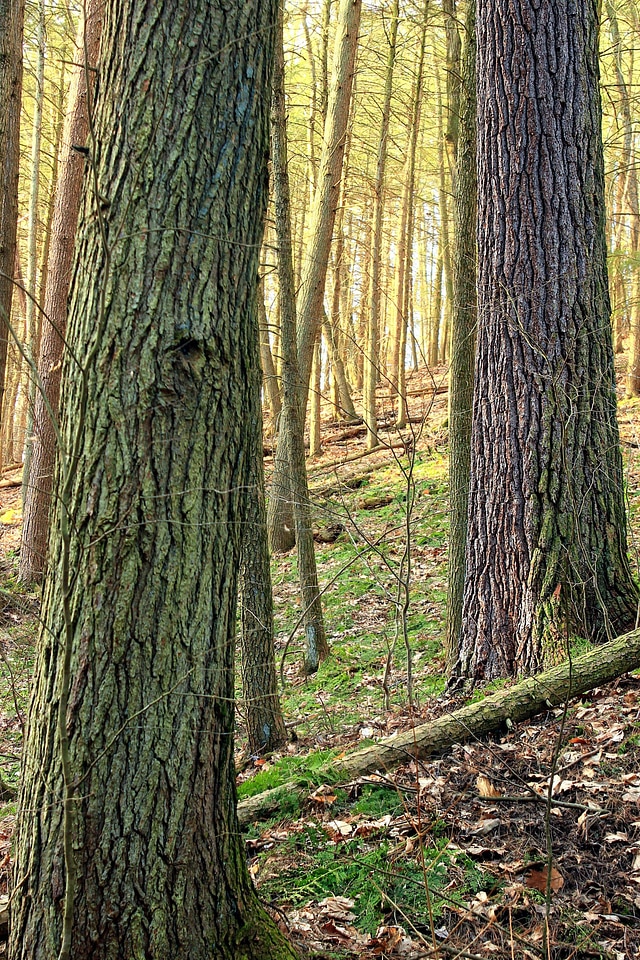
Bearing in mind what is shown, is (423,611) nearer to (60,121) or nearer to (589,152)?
(589,152)

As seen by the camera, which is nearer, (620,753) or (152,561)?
(152,561)

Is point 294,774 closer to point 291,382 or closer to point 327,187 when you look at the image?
point 291,382

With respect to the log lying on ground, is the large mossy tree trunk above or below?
above

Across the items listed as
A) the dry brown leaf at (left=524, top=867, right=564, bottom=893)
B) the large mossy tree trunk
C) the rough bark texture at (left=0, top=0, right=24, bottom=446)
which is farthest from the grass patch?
the rough bark texture at (left=0, top=0, right=24, bottom=446)

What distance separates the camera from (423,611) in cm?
745

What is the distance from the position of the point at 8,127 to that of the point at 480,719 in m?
5.06

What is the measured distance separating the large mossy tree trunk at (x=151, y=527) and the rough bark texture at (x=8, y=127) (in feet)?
9.89

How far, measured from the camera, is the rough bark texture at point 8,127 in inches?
195

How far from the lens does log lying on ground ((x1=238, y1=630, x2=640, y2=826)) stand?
3.61m

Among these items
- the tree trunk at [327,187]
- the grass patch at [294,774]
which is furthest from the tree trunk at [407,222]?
the grass patch at [294,774]

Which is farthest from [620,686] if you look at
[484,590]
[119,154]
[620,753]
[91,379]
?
[119,154]

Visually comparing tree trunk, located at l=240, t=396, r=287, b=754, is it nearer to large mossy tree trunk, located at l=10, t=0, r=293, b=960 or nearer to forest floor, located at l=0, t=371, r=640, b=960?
forest floor, located at l=0, t=371, r=640, b=960

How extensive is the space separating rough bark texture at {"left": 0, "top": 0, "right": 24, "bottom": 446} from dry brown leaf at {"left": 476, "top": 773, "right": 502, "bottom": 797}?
4.10 m

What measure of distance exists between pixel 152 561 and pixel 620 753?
8.44 feet
